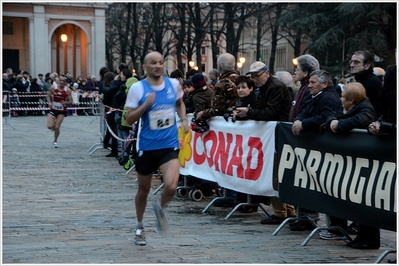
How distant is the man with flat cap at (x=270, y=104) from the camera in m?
Answer: 9.08

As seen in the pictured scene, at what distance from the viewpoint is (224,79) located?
10258 mm

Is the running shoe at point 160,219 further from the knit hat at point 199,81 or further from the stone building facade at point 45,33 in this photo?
the stone building facade at point 45,33

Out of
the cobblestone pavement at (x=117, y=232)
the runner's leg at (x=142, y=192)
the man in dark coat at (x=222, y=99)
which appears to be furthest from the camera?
the man in dark coat at (x=222, y=99)

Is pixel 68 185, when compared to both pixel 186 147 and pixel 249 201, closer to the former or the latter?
pixel 186 147

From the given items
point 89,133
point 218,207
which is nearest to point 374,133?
point 218,207

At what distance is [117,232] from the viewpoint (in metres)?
A: 8.55

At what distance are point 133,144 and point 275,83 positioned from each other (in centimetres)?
637

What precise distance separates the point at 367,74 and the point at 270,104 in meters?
1.25

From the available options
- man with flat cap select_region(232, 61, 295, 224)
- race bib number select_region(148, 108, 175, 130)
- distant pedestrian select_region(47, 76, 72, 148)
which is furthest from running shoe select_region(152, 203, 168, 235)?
distant pedestrian select_region(47, 76, 72, 148)

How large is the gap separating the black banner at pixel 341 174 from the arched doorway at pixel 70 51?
2012 inches

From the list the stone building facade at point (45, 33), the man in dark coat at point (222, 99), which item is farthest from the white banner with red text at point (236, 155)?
the stone building facade at point (45, 33)

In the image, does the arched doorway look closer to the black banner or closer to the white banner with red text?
the white banner with red text

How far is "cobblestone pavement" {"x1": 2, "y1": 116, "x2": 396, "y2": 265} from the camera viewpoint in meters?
7.25

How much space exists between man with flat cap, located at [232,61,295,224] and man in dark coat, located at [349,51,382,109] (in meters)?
1.02
